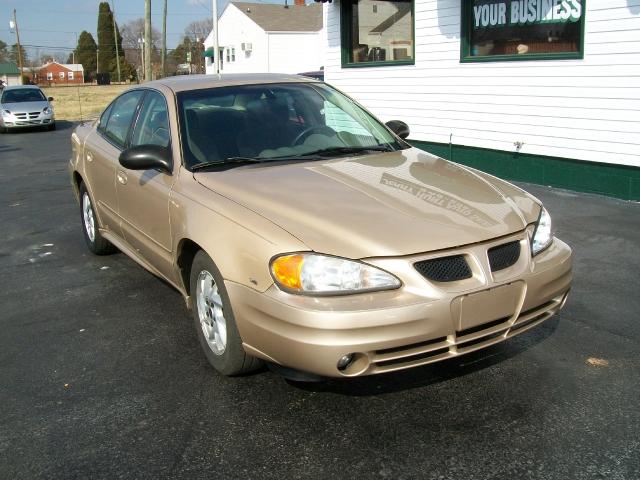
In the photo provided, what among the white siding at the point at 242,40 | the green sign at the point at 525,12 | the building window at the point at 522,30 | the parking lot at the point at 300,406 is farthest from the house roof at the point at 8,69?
the parking lot at the point at 300,406

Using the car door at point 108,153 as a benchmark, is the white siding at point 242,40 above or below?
above

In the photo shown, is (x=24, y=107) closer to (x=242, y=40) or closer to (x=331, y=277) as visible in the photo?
(x=331, y=277)

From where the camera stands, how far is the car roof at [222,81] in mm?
4703

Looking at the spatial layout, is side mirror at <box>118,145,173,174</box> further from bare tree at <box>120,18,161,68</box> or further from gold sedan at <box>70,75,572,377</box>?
bare tree at <box>120,18,161,68</box>

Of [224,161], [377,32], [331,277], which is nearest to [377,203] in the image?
[331,277]

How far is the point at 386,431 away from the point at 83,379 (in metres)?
1.79

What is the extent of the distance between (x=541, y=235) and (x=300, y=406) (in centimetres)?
157

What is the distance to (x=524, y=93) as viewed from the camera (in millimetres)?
9117

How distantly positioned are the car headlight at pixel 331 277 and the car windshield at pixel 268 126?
1.34 meters

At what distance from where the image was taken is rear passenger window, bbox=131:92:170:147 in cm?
450

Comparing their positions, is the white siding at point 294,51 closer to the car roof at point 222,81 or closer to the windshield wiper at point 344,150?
the car roof at point 222,81

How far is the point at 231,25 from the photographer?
155ft

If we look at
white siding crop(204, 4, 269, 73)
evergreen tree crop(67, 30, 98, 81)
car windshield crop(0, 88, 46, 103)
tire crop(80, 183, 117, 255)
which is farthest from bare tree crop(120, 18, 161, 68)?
tire crop(80, 183, 117, 255)

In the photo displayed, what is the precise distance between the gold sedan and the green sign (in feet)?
15.7
